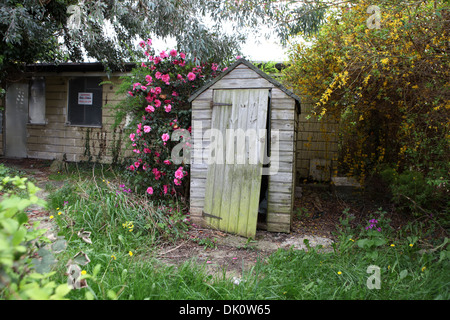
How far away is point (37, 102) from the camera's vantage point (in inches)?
396

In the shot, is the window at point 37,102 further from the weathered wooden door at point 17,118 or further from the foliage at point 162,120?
the foliage at point 162,120

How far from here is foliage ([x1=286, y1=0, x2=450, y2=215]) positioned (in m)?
3.93

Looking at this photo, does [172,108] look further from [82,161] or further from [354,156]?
[82,161]

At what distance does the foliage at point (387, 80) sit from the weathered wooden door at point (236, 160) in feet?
3.10

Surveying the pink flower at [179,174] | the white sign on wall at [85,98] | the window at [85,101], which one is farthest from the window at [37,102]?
the pink flower at [179,174]

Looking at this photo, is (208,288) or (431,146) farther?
(431,146)

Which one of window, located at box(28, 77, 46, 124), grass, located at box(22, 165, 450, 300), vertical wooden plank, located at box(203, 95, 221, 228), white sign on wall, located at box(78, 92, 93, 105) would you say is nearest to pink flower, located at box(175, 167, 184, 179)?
vertical wooden plank, located at box(203, 95, 221, 228)

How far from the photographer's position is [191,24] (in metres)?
6.51

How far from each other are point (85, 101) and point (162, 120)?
547cm

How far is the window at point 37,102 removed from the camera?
32.8 feet

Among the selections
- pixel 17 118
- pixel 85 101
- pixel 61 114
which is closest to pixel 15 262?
pixel 85 101

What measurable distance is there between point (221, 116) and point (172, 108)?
992mm

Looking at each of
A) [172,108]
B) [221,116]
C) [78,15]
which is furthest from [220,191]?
[78,15]
